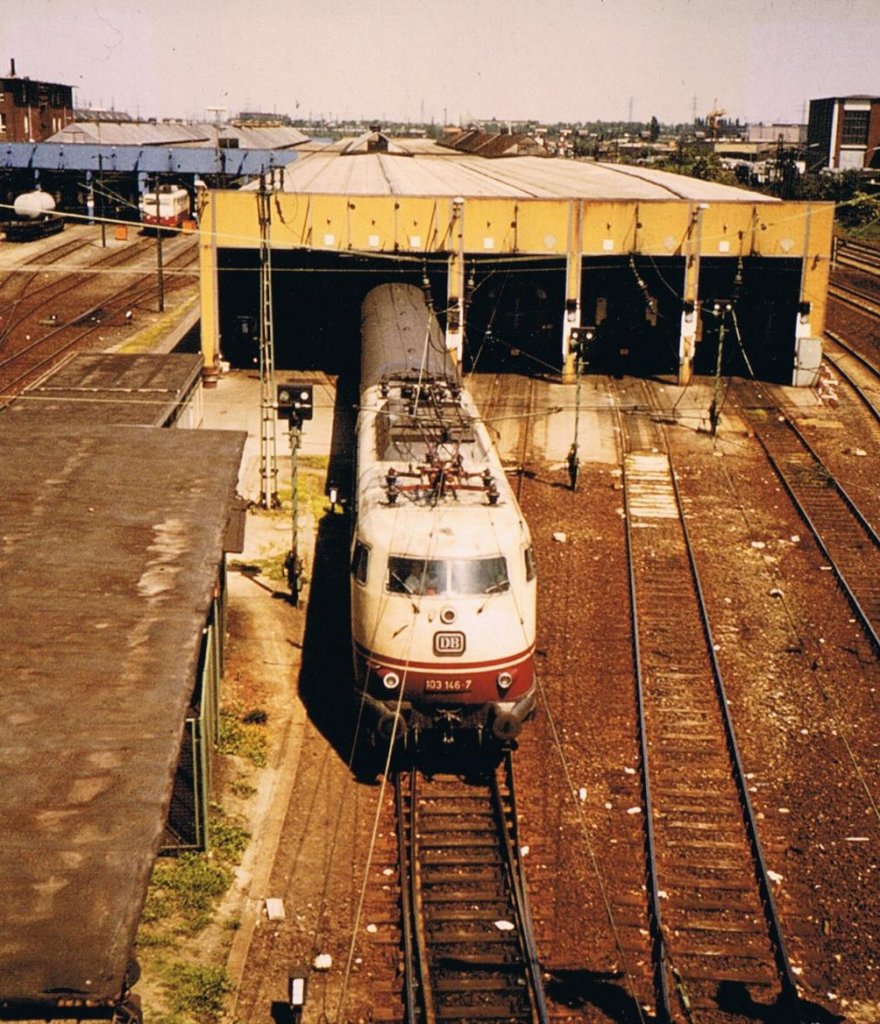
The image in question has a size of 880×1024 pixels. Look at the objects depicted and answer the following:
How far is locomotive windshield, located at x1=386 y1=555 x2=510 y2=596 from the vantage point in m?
13.7

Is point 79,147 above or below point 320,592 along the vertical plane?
above

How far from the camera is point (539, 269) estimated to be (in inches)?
1395

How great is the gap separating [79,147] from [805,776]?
6888cm

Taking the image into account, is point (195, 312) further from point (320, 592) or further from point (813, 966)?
point (813, 966)

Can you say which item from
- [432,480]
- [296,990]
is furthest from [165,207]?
[296,990]

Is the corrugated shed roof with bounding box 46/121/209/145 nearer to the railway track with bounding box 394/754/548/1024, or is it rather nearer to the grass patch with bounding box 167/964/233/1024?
the railway track with bounding box 394/754/548/1024

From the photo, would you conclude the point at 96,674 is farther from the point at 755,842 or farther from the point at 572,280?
the point at 572,280

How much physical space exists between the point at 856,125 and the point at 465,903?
103 m

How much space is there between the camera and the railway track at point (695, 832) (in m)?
11.1

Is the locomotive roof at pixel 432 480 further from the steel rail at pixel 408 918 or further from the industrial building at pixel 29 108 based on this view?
the industrial building at pixel 29 108

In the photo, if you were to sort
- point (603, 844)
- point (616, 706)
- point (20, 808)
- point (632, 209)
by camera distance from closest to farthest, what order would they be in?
point (20, 808)
point (603, 844)
point (616, 706)
point (632, 209)

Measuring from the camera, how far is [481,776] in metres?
14.6

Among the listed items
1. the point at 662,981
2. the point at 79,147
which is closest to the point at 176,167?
the point at 79,147

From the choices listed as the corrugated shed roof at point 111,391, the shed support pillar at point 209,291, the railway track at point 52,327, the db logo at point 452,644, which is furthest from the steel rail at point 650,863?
the railway track at point 52,327
